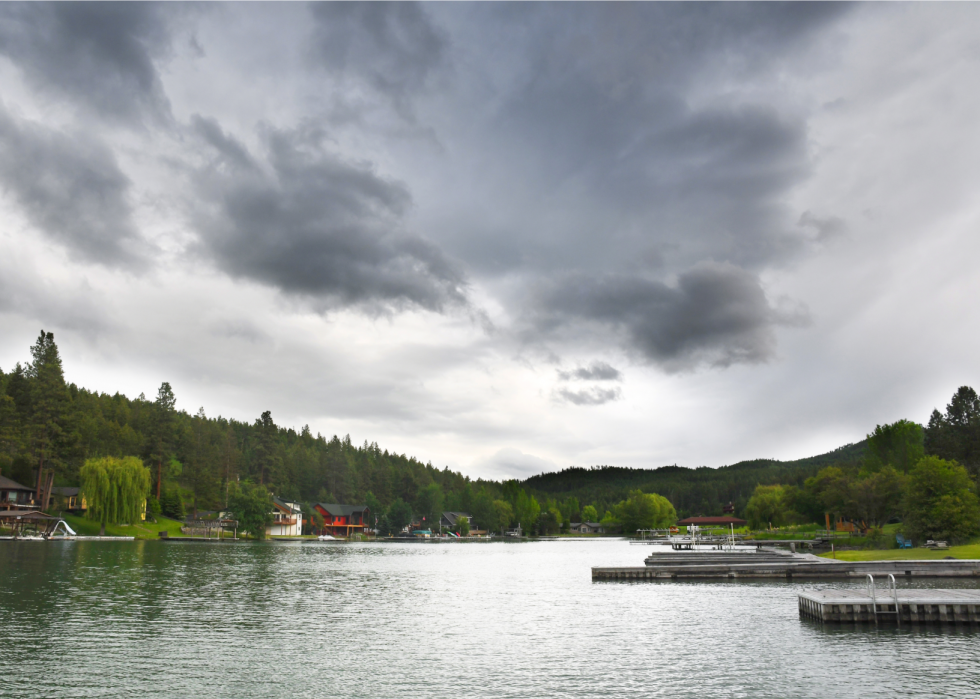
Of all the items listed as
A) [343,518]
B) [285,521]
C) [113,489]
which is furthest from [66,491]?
[343,518]

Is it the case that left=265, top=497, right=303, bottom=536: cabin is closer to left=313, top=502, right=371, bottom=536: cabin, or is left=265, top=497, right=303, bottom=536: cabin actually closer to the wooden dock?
left=313, top=502, right=371, bottom=536: cabin

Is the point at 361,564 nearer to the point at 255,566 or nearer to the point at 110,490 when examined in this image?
the point at 255,566

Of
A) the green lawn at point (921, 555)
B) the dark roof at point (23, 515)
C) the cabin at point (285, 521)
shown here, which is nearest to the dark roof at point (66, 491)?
the dark roof at point (23, 515)

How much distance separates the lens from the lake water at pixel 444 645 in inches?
739

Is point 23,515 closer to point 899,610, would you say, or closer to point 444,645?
point 444,645

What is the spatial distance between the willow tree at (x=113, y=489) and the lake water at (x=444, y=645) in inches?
2558

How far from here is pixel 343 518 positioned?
17412cm

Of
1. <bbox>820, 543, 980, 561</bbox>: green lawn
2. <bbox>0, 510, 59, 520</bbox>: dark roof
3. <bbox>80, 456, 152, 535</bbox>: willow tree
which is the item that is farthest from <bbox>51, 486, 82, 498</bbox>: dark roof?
<bbox>820, 543, 980, 561</bbox>: green lawn

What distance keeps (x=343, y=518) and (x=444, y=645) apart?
157 metres

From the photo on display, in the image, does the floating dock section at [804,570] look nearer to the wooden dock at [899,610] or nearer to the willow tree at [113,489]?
the wooden dock at [899,610]

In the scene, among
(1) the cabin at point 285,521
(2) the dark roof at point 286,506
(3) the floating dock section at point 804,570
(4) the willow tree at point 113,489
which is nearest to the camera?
(3) the floating dock section at point 804,570

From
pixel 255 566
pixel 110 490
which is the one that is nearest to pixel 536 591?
pixel 255 566

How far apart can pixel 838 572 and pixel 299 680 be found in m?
42.6

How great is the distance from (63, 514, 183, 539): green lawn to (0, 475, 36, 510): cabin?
6.46 m
